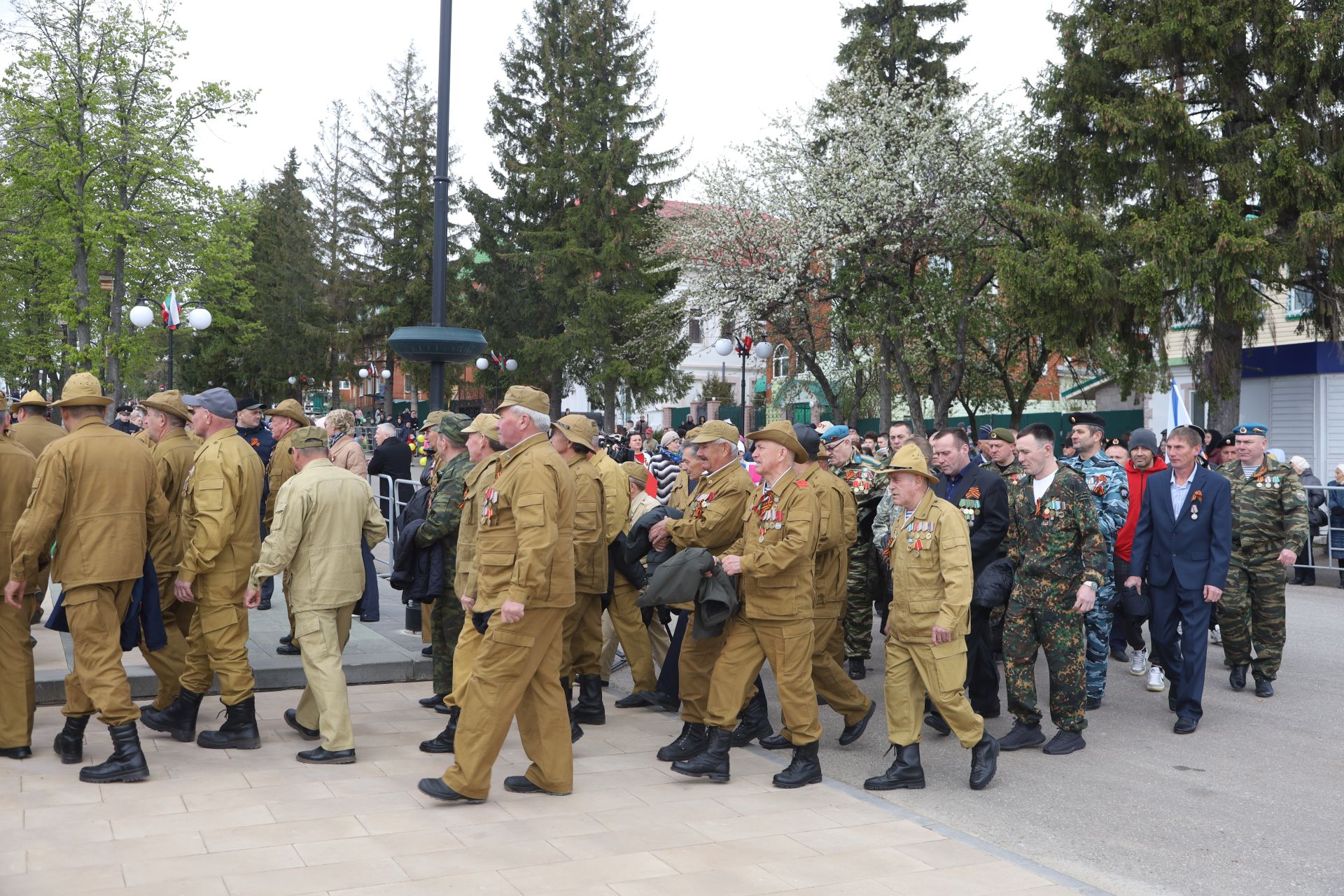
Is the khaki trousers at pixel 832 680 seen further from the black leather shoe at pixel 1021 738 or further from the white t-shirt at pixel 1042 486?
the white t-shirt at pixel 1042 486

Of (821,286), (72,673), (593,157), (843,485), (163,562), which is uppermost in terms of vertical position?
(593,157)

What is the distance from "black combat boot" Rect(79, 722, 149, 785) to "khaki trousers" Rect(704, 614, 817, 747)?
301 cm

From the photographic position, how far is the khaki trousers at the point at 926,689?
19.5 ft

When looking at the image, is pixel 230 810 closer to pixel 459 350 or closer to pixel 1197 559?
pixel 459 350

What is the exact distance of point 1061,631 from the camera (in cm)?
671

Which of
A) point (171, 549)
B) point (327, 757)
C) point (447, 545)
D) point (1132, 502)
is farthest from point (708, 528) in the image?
point (1132, 502)

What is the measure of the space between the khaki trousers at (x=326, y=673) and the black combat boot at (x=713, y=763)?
1.91 metres

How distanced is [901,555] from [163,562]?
Result: 4.41 metres

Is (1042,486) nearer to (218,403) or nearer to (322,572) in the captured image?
(322,572)

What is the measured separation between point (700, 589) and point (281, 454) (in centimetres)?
515

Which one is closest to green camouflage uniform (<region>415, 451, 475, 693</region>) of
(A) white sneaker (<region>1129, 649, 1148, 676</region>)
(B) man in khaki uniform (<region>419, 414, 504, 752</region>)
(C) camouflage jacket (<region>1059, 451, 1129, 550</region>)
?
(B) man in khaki uniform (<region>419, 414, 504, 752</region>)

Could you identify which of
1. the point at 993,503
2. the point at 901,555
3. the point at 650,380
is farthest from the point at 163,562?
the point at 650,380

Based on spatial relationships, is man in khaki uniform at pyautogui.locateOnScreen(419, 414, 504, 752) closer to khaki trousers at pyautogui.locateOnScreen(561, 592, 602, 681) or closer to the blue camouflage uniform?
khaki trousers at pyautogui.locateOnScreen(561, 592, 602, 681)

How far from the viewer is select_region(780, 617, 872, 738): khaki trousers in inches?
266
